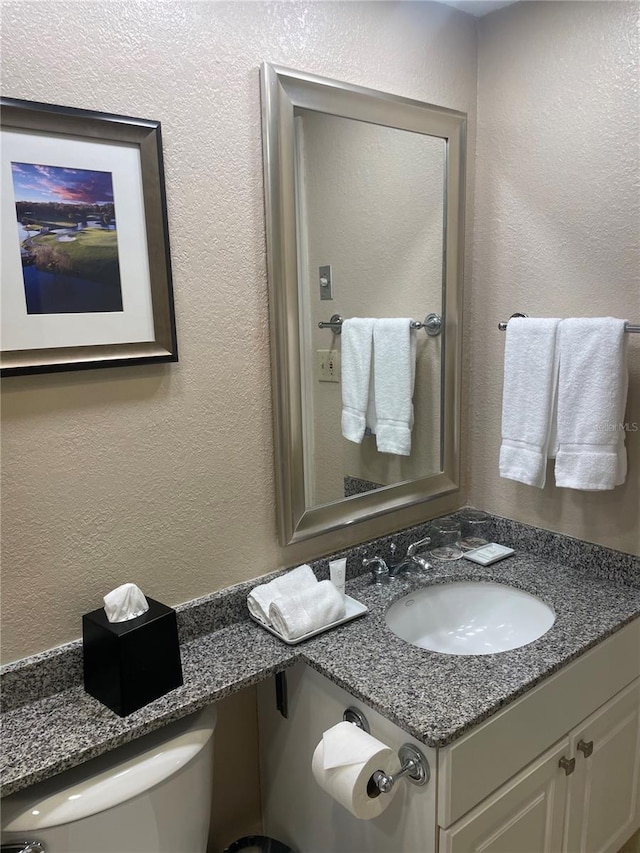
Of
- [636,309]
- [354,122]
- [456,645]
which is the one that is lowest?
[456,645]

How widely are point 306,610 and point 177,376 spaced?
0.57 metres

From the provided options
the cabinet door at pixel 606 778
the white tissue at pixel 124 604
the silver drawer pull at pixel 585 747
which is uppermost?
the white tissue at pixel 124 604

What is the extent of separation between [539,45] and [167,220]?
3.51 feet

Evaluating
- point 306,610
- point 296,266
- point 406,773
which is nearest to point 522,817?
point 406,773

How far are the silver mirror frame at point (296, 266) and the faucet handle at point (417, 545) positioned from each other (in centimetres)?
7

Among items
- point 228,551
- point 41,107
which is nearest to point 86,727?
point 228,551

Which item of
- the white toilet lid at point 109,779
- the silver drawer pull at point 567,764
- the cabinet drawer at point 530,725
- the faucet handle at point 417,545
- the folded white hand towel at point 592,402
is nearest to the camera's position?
the white toilet lid at point 109,779

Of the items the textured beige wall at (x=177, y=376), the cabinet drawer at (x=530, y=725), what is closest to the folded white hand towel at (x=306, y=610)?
the textured beige wall at (x=177, y=376)

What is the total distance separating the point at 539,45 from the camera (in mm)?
1585

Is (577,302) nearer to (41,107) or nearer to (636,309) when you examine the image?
(636,309)

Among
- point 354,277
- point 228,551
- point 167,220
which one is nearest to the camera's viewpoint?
point 167,220

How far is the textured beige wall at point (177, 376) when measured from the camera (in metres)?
1.13

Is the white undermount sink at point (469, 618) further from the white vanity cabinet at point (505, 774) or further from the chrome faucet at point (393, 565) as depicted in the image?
the white vanity cabinet at point (505, 774)

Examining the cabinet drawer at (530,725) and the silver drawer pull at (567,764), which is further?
the silver drawer pull at (567,764)
